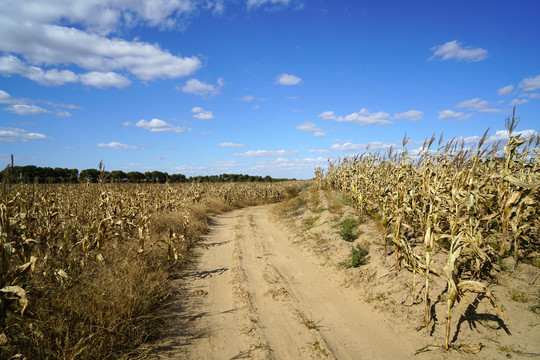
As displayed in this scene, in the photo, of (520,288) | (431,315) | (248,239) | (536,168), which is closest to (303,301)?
(431,315)

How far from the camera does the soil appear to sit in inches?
159

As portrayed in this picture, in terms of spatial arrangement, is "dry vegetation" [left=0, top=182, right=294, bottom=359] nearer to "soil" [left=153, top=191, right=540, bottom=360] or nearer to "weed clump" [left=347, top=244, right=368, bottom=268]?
"soil" [left=153, top=191, right=540, bottom=360]

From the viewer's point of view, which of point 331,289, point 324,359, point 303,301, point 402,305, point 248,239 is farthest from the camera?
point 248,239

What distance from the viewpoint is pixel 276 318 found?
503cm

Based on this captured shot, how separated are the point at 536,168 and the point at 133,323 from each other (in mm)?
9285

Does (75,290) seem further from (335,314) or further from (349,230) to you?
(349,230)

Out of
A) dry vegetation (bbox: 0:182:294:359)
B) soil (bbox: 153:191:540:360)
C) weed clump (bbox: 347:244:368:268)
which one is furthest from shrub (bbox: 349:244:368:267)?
dry vegetation (bbox: 0:182:294:359)

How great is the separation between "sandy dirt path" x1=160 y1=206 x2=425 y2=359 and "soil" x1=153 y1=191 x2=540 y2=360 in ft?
0.06

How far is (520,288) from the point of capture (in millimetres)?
4863

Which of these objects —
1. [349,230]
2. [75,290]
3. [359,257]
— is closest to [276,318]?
[359,257]

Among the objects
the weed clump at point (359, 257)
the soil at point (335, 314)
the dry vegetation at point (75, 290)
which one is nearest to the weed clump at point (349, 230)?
the soil at point (335, 314)

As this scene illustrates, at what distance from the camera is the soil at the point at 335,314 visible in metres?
4.04

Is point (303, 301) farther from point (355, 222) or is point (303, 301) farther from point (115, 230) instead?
point (115, 230)

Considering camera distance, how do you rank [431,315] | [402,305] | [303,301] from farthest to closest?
[303,301]
[402,305]
[431,315]
